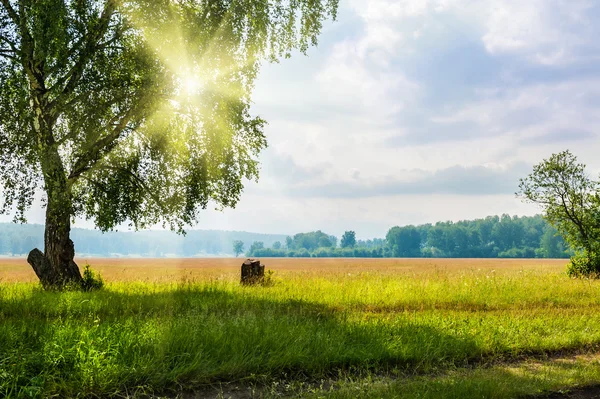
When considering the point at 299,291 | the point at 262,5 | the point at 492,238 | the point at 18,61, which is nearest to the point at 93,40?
the point at 18,61

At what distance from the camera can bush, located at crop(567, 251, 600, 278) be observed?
27.7m

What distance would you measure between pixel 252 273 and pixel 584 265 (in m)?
20.7

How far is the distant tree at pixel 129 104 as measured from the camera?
1698 centimetres

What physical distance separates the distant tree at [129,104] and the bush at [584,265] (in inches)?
818

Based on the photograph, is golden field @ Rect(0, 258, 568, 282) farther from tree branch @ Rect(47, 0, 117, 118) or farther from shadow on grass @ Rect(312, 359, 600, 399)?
shadow on grass @ Rect(312, 359, 600, 399)

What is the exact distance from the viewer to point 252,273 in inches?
816

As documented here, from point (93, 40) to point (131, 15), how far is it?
5.96 ft

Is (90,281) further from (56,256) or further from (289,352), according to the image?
(289,352)

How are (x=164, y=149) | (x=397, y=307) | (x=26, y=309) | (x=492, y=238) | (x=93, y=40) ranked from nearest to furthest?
(x=26, y=309)
(x=397, y=307)
(x=93, y=40)
(x=164, y=149)
(x=492, y=238)

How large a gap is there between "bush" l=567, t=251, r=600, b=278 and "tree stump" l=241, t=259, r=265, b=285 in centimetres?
1927

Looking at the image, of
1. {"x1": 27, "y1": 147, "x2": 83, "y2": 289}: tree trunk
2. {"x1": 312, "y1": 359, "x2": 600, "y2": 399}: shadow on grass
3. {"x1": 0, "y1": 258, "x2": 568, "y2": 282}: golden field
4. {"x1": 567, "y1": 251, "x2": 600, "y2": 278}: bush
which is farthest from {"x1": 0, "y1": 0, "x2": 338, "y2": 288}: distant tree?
{"x1": 567, "y1": 251, "x2": 600, "y2": 278}: bush

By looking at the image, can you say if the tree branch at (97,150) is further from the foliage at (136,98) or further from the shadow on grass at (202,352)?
the shadow on grass at (202,352)

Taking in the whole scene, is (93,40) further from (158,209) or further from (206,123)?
(158,209)

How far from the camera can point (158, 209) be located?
2041 centimetres
